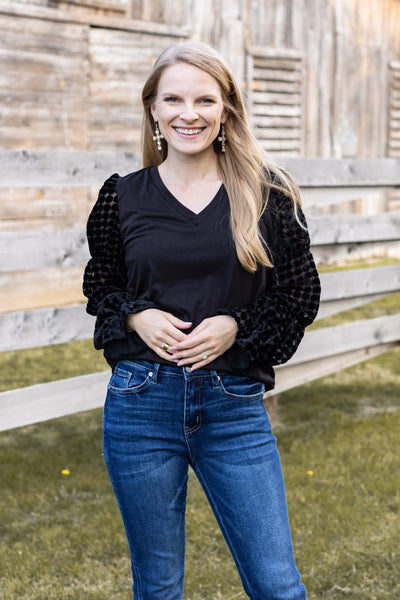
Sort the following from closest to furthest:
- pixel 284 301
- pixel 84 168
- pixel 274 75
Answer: pixel 284 301, pixel 84 168, pixel 274 75

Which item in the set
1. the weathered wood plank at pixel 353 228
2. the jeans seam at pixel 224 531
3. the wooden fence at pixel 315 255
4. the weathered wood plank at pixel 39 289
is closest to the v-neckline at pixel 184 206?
the jeans seam at pixel 224 531

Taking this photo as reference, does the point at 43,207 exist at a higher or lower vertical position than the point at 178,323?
lower

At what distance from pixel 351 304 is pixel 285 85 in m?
6.51

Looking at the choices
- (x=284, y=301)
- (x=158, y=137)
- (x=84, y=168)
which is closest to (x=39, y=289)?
(x=84, y=168)

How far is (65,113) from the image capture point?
27.3ft

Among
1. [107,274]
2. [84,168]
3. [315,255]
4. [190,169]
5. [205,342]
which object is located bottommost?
[315,255]

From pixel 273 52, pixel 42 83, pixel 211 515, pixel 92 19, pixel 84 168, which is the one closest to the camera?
pixel 211 515

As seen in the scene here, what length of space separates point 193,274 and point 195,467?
52cm

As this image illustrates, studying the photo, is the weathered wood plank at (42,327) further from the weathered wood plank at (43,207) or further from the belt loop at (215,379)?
the weathered wood plank at (43,207)

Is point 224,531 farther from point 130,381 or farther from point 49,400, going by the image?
point 49,400

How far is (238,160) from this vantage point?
218 cm

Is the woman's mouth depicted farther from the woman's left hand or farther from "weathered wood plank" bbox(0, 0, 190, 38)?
"weathered wood plank" bbox(0, 0, 190, 38)

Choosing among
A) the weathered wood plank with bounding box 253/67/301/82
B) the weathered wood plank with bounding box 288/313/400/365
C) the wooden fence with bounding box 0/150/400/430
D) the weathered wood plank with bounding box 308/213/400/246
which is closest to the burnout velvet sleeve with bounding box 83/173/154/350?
the wooden fence with bounding box 0/150/400/430

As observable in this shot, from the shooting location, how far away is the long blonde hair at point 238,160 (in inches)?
80.7
